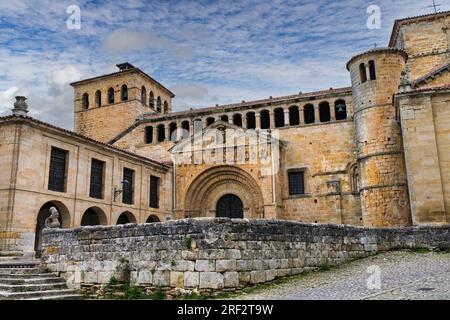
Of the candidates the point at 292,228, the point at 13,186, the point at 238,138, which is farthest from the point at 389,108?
the point at 13,186

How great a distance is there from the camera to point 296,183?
86.1 ft

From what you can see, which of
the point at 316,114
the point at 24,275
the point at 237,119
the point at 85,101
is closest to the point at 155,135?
the point at 237,119

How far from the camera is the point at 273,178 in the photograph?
2478cm

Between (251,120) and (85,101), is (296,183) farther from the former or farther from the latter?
(85,101)

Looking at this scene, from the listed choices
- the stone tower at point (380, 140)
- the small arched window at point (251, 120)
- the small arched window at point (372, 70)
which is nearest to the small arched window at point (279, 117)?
the small arched window at point (251, 120)

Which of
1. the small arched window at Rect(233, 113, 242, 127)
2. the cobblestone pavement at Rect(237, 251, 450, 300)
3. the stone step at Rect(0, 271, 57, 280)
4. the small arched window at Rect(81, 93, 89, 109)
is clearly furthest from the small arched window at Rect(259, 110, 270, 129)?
the stone step at Rect(0, 271, 57, 280)

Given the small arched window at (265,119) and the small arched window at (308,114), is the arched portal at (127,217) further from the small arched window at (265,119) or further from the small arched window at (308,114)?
the small arched window at (308,114)

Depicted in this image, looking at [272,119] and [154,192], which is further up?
[272,119]

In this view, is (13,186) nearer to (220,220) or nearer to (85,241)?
(85,241)

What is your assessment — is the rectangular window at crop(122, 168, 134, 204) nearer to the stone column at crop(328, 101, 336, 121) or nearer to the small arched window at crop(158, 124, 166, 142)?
the small arched window at crop(158, 124, 166, 142)

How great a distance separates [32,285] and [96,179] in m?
12.6

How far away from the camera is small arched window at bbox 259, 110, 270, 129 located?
2834 centimetres
